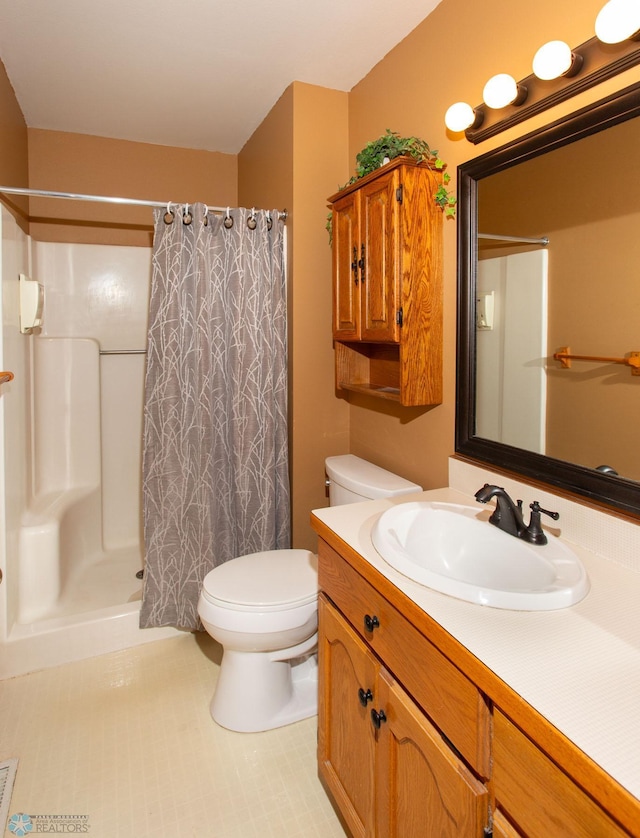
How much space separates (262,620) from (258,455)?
731 mm

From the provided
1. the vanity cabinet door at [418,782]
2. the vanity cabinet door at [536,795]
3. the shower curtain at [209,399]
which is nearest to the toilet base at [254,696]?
the shower curtain at [209,399]

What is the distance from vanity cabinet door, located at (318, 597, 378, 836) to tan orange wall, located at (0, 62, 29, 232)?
2131 mm

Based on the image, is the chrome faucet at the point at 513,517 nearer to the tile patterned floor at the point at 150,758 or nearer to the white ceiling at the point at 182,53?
the tile patterned floor at the point at 150,758

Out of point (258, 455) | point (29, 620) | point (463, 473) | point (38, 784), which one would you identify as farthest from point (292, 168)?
point (38, 784)

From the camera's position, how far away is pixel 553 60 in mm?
1140

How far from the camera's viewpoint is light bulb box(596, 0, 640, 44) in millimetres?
985

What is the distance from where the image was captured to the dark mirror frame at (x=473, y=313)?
107 centimetres

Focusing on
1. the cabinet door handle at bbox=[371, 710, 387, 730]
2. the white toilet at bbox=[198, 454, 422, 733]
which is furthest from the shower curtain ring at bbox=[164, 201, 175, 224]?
the cabinet door handle at bbox=[371, 710, 387, 730]

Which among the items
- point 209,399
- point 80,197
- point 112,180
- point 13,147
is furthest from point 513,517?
point 112,180

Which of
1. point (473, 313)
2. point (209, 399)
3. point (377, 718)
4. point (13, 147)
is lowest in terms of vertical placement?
point (377, 718)

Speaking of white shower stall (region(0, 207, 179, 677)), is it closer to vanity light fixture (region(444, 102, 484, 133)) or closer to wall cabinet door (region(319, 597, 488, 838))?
wall cabinet door (region(319, 597, 488, 838))

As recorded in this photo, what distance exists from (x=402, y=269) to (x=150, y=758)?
1756 millimetres

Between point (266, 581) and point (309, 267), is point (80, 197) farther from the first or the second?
point (266, 581)

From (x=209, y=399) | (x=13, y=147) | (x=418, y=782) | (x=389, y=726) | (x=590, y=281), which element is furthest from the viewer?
(x=13, y=147)
